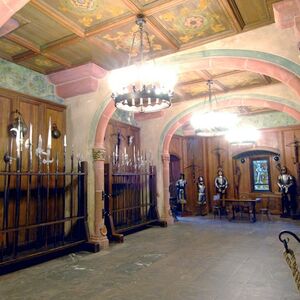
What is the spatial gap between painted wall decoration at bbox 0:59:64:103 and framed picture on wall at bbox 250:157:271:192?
23.3 ft

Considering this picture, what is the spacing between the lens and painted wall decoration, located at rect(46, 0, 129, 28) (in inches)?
123

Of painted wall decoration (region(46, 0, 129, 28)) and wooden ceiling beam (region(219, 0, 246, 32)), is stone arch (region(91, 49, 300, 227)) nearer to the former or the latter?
wooden ceiling beam (region(219, 0, 246, 32))

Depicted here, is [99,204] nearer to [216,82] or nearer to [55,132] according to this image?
[55,132]

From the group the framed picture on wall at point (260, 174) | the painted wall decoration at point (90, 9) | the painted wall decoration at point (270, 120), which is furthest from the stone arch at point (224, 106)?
the painted wall decoration at point (90, 9)

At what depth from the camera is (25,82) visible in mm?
4891

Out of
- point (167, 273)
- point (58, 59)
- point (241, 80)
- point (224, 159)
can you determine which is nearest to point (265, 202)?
point (224, 159)

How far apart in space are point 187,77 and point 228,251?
10.9ft

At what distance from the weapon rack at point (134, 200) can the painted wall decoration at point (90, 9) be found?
3.49m

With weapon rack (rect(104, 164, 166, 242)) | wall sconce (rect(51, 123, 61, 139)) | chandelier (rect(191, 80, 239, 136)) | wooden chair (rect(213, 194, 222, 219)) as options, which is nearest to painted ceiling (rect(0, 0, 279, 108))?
wall sconce (rect(51, 123, 61, 139))

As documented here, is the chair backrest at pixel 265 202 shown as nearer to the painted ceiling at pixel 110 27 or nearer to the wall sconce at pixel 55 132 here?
the painted ceiling at pixel 110 27

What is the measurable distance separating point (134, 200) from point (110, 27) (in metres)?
4.65

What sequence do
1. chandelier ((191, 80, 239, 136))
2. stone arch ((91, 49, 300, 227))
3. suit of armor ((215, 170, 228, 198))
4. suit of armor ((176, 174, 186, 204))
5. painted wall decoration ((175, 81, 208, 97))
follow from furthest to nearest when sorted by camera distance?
suit of armor ((215, 170, 228, 198)) < suit of armor ((176, 174, 186, 204)) < chandelier ((191, 80, 239, 136)) < painted wall decoration ((175, 81, 208, 97)) < stone arch ((91, 49, 300, 227))

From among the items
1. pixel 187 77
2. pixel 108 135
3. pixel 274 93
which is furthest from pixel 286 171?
pixel 108 135

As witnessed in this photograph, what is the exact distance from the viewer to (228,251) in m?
4.62
